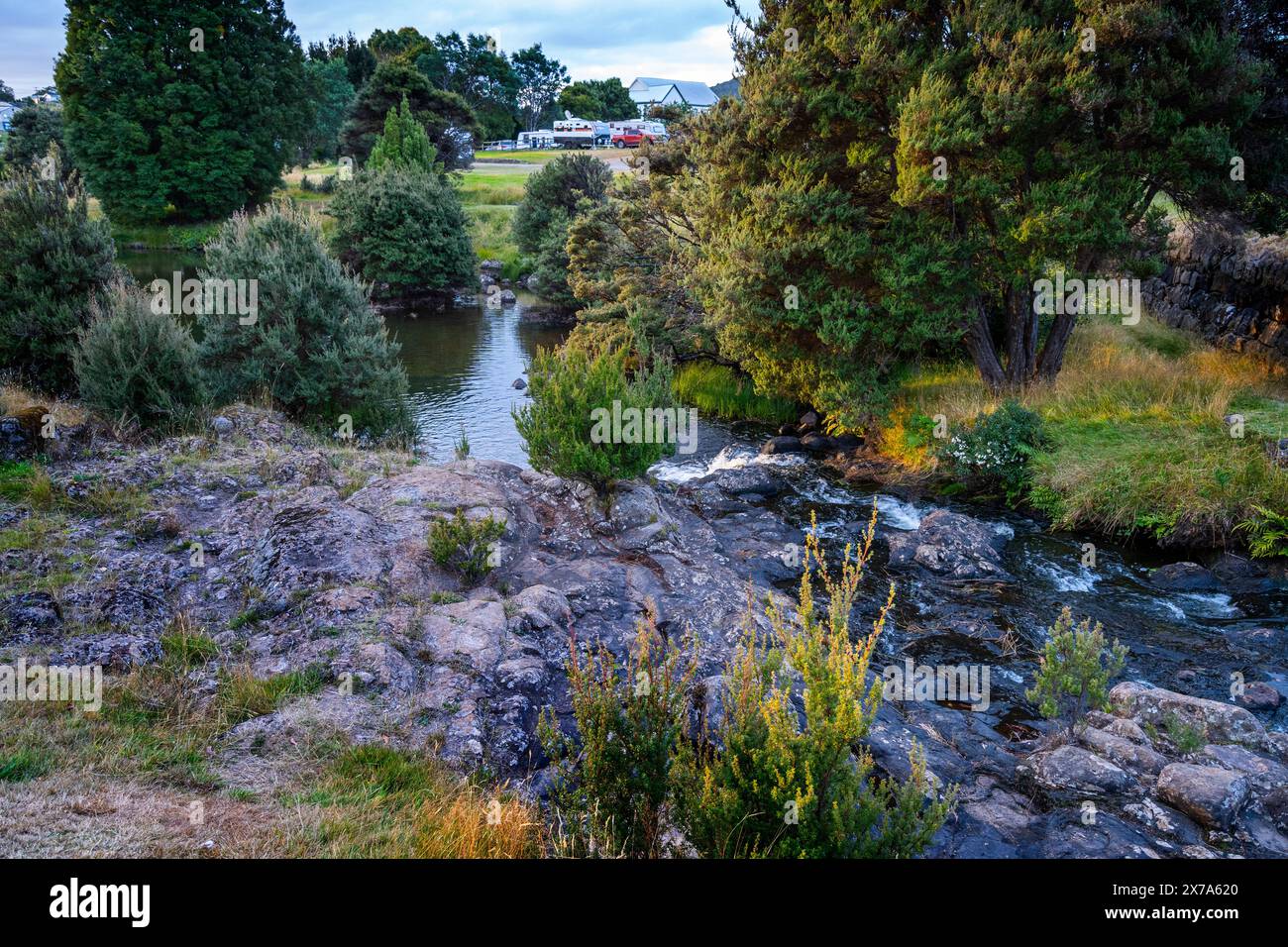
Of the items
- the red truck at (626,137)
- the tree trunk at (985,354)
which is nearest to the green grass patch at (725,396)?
the tree trunk at (985,354)

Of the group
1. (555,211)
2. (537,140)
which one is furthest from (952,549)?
(537,140)

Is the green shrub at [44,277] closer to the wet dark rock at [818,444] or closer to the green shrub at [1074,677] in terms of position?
the wet dark rock at [818,444]

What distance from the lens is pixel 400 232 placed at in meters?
37.8

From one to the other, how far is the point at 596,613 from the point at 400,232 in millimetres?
32560

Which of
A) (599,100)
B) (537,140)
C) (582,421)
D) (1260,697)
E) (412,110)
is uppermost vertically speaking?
(599,100)

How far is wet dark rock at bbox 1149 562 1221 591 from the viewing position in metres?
12.4

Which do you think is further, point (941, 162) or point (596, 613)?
point (941, 162)

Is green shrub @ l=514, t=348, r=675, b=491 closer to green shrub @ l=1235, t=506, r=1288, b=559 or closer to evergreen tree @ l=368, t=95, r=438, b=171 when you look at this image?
green shrub @ l=1235, t=506, r=1288, b=559

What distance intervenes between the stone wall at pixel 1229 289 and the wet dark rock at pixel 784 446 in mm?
9573

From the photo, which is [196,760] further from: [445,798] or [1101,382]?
[1101,382]

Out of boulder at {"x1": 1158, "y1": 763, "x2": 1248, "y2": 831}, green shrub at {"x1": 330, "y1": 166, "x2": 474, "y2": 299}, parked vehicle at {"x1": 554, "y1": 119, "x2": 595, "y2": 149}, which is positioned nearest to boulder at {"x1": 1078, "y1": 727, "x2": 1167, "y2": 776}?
boulder at {"x1": 1158, "y1": 763, "x2": 1248, "y2": 831}

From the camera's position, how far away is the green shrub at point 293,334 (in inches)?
667

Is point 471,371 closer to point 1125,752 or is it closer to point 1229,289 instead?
point 1229,289
